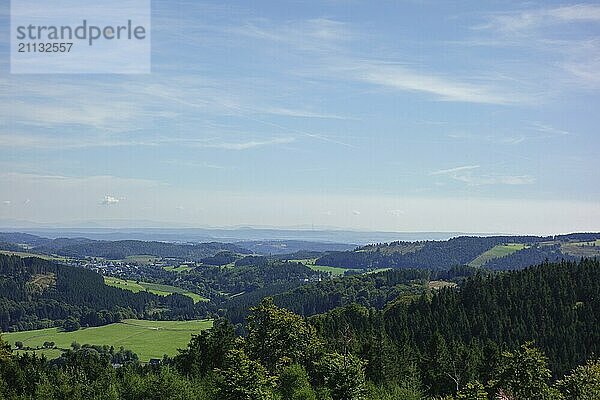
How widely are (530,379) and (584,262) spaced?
108349mm

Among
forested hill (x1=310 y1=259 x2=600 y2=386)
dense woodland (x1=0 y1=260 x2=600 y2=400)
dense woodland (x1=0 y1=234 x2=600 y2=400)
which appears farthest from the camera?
forested hill (x1=310 y1=259 x2=600 y2=386)

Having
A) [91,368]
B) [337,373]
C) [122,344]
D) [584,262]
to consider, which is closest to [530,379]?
[337,373]

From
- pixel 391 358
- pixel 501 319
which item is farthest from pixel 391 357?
pixel 501 319

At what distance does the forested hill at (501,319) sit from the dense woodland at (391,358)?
28 centimetres

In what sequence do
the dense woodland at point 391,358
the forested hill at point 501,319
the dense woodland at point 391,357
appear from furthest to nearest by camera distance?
the forested hill at point 501,319 < the dense woodland at point 391,357 < the dense woodland at point 391,358

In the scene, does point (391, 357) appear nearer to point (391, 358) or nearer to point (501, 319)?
point (391, 358)

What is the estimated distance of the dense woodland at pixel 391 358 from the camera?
5562 centimetres

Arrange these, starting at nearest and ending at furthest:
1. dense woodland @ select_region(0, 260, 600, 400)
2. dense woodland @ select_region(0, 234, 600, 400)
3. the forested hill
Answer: dense woodland @ select_region(0, 260, 600, 400) → dense woodland @ select_region(0, 234, 600, 400) → the forested hill

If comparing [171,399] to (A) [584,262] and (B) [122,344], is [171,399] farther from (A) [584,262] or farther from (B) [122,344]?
(B) [122,344]

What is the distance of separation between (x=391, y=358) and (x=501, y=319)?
56.5 meters

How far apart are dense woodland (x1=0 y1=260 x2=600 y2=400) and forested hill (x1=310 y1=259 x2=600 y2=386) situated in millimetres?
279

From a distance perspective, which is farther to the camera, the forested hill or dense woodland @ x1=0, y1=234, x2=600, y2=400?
the forested hill

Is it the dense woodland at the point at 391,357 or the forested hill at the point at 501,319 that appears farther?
the forested hill at the point at 501,319

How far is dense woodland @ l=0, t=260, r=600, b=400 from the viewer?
A: 5562cm
